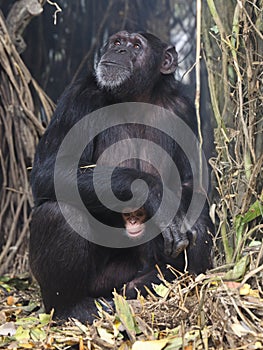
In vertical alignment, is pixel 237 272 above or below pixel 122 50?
below

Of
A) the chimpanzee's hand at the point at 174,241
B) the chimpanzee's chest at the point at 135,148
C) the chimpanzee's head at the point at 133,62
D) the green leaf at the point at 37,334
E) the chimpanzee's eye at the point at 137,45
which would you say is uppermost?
the chimpanzee's eye at the point at 137,45

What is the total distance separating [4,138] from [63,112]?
1415mm

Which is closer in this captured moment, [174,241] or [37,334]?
[37,334]

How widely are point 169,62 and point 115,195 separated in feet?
3.67

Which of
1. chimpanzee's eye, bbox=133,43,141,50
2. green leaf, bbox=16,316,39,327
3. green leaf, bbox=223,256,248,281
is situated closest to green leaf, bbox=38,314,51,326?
green leaf, bbox=16,316,39,327

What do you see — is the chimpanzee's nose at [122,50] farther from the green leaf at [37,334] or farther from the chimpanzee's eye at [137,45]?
the green leaf at [37,334]

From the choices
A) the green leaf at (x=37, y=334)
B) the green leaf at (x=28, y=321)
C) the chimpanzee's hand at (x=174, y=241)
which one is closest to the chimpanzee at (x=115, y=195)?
the chimpanzee's hand at (x=174, y=241)

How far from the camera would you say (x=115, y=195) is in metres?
3.82

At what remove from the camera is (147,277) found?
3.97 m

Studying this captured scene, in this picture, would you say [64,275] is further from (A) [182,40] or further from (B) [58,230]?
(A) [182,40]

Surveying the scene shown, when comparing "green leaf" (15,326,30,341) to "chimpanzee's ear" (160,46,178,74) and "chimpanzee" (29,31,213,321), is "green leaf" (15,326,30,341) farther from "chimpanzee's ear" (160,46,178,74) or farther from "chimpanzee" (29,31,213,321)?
"chimpanzee's ear" (160,46,178,74)

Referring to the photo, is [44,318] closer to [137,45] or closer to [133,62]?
[133,62]

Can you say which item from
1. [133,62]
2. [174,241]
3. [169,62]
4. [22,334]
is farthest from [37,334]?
[169,62]

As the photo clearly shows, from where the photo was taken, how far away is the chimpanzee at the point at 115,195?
149 inches
